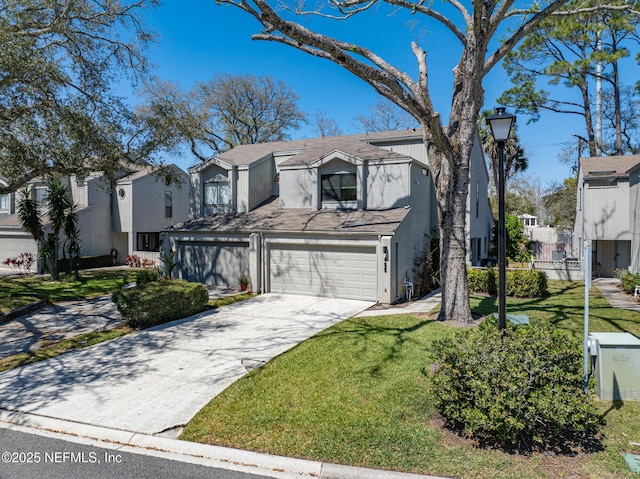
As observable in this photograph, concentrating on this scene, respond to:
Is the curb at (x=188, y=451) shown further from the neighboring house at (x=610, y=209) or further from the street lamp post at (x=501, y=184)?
the neighboring house at (x=610, y=209)

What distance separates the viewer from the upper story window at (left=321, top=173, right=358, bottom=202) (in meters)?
17.0

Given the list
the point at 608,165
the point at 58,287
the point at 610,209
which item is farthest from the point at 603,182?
the point at 58,287

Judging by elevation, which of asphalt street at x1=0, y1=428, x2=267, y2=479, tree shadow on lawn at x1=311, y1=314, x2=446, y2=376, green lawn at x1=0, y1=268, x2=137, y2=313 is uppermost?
green lawn at x1=0, y1=268, x2=137, y2=313

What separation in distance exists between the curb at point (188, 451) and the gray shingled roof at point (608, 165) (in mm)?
21403

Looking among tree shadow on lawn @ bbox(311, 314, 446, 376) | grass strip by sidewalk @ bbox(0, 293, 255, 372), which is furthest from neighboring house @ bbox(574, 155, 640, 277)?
grass strip by sidewalk @ bbox(0, 293, 255, 372)

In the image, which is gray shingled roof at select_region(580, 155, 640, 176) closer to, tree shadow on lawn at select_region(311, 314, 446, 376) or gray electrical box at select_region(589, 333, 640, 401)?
tree shadow on lawn at select_region(311, 314, 446, 376)

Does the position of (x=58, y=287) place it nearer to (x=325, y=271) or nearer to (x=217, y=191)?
(x=217, y=191)

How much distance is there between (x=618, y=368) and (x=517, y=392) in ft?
8.20

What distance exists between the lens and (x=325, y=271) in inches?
601

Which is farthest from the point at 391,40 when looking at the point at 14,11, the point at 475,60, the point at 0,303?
the point at 0,303

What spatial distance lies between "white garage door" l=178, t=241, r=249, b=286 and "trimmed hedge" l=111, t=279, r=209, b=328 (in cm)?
435

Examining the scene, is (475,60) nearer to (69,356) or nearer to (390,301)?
(390,301)

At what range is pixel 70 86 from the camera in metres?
13.5

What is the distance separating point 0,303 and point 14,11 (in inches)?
364
